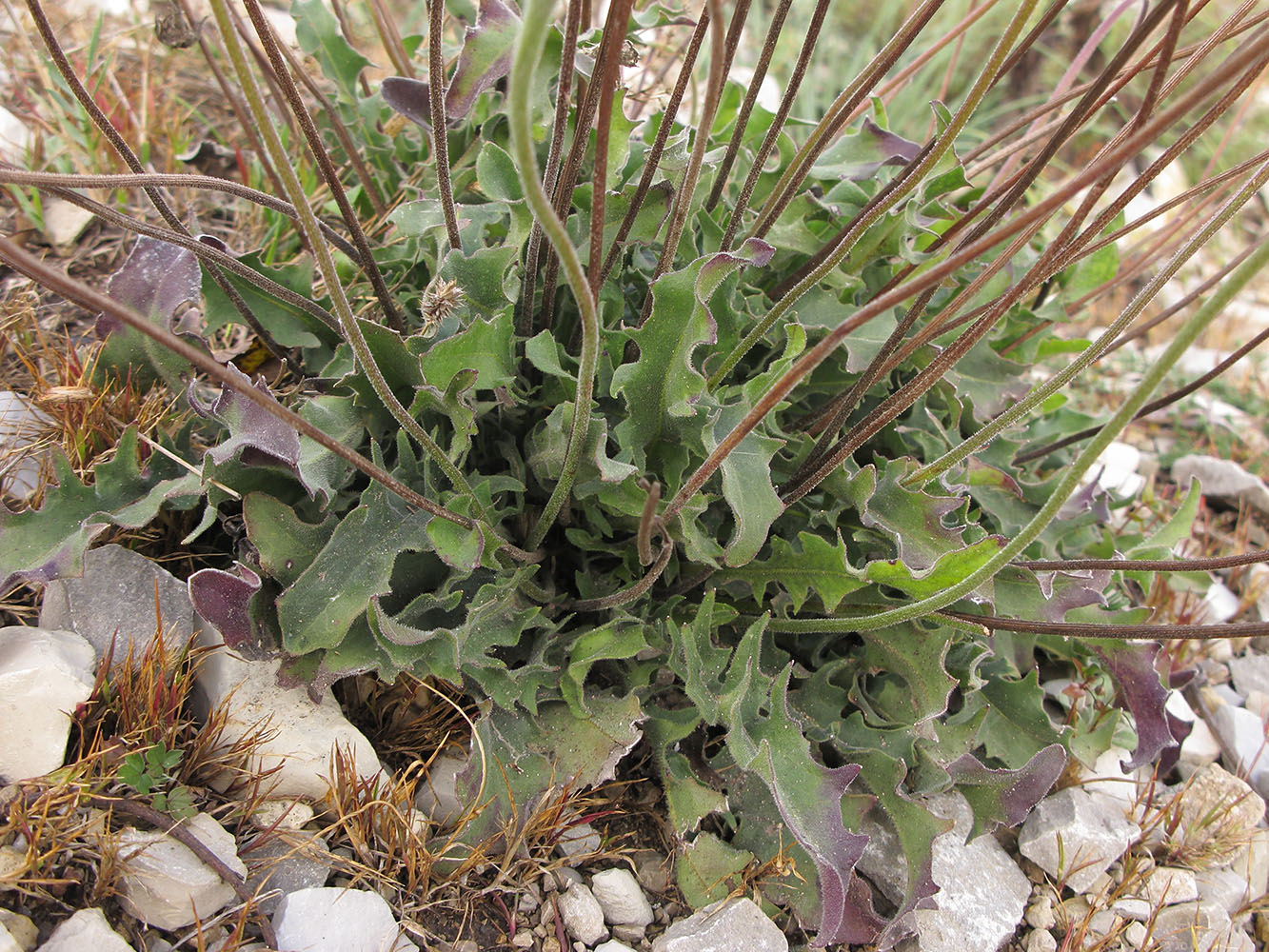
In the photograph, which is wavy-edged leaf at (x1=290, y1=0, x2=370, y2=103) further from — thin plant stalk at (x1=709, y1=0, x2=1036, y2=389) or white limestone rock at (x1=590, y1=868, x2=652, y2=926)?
white limestone rock at (x1=590, y1=868, x2=652, y2=926)

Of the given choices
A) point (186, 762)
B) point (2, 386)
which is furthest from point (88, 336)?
point (186, 762)

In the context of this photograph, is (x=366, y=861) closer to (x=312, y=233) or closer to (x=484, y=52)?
(x=312, y=233)

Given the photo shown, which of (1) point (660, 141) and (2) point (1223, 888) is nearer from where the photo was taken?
(1) point (660, 141)

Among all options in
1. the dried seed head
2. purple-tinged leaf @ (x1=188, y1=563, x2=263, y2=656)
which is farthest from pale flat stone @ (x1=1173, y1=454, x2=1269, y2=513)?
purple-tinged leaf @ (x1=188, y1=563, x2=263, y2=656)

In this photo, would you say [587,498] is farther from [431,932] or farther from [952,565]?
[431,932]

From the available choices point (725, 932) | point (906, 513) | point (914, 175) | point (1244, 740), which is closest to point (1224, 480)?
point (1244, 740)

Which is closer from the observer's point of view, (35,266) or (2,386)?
(35,266)
